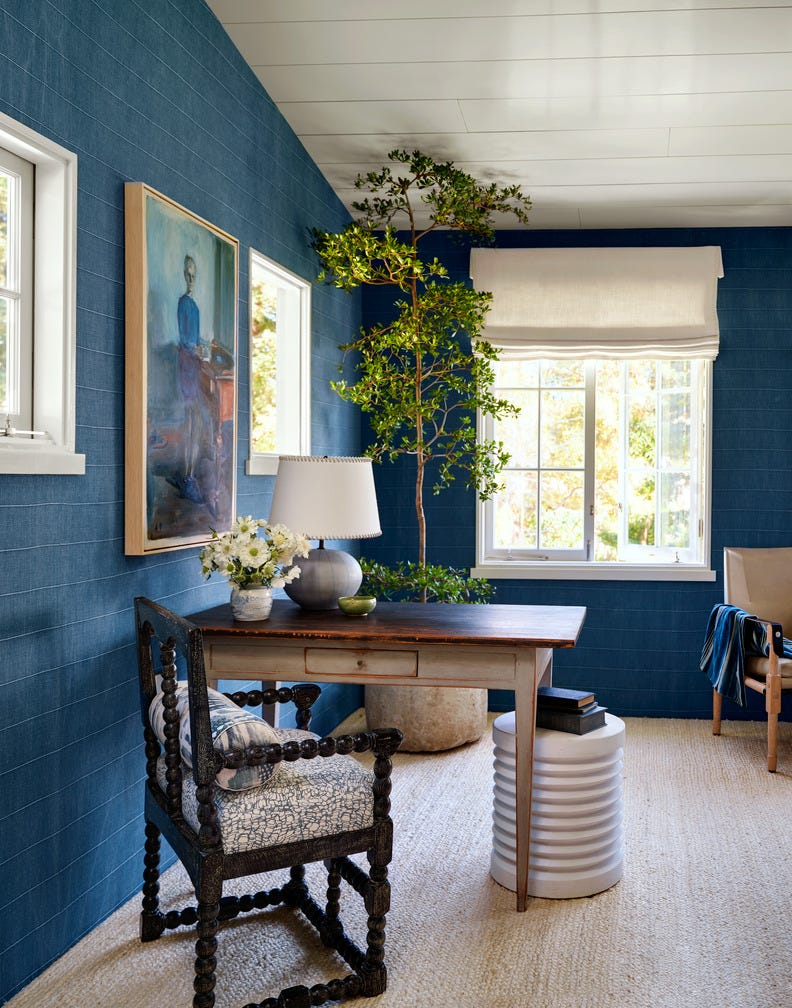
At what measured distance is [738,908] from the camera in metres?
2.90

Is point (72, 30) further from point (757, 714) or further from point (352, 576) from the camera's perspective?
point (757, 714)

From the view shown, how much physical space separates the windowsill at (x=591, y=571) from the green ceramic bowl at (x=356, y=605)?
225cm

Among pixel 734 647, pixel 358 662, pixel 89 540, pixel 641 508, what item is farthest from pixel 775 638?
pixel 89 540

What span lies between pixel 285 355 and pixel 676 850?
2.54 meters

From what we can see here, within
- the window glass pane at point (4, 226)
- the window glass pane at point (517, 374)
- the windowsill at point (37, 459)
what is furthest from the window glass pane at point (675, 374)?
the window glass pane at point (4, 226)

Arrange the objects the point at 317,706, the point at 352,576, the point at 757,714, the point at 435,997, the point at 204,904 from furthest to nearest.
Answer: the point at 757,714 < the point at 317,706 < the point at 352,576 < the point at 435,997 < the point at 204,904

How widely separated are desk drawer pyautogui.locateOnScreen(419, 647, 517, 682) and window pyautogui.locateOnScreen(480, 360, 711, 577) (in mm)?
2530

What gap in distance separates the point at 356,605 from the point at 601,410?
275 cm

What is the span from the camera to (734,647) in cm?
457

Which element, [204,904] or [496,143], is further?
[496,143]

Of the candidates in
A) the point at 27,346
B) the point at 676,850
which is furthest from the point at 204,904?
the point at 676,850

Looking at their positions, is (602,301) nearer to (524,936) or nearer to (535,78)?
(535,78)

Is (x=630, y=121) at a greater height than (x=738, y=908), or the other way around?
(x=630, y=121)

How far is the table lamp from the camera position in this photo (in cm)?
316
